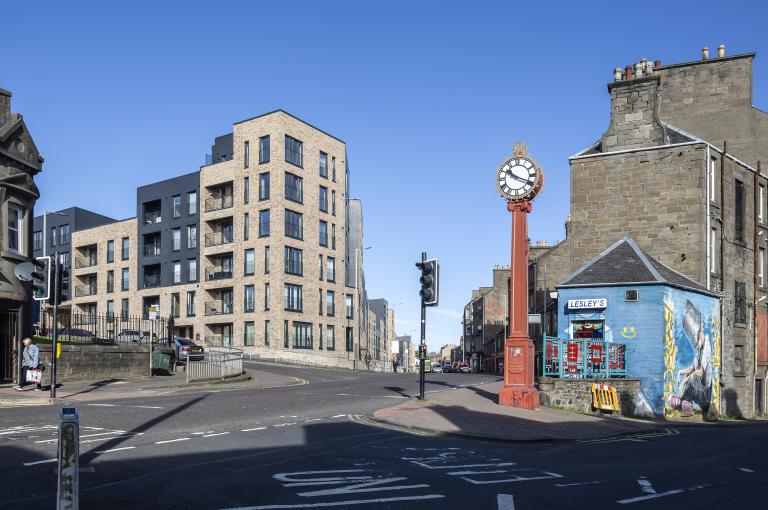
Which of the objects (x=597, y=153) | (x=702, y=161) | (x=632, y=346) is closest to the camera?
(x=632, y=346)

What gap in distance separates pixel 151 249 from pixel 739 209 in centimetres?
5523

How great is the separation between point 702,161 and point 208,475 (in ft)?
80.3

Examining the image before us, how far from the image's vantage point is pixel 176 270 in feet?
230

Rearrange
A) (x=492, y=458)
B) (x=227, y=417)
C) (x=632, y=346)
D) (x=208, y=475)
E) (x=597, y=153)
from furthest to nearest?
1. (x=597, y=153)
2. (x=632, y=346)
3. (x=227, y=417)
4. (x=492, y=458)
5. (x=208, y=475)

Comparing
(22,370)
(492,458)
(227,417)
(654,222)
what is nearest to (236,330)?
(22,370)

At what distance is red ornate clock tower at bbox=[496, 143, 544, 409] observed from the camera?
2247 centimetres

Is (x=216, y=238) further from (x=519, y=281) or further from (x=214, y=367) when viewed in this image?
(x=519, y=281)

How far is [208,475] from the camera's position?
10.1 metres

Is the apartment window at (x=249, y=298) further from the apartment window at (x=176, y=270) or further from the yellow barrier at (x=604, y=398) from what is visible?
the yellow barrier at (x=604, y=398)

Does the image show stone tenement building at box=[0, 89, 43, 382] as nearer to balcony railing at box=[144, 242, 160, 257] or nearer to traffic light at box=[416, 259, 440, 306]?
traffic light at box=[416, 259, 440, 306]

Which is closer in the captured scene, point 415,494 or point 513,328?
point 415,494

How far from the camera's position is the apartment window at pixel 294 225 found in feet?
206

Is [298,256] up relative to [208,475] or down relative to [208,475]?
up

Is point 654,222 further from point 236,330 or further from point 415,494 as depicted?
point 236,330
